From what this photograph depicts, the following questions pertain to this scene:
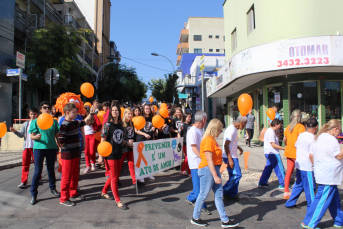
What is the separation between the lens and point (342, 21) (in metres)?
10.5

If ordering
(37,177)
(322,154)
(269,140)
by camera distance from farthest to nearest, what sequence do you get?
(269,140), (37,177), (322,154)

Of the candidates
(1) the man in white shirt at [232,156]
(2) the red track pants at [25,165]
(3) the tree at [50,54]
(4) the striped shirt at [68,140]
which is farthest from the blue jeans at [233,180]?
(3) the tree at [50,54]

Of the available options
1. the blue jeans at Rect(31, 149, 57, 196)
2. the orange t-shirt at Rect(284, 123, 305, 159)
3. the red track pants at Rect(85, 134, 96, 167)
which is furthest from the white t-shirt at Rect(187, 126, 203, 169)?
the red track pants at Rect(85, 134, 96, 167)

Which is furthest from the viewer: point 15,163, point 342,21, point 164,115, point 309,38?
point 342,21

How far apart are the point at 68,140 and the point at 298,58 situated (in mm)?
8509

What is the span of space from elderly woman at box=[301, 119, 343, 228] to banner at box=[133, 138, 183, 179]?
3.16m

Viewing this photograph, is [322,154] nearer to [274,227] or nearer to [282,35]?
[274,227]

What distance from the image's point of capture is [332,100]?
10914 mm

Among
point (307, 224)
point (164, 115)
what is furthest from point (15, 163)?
point (307, 224)

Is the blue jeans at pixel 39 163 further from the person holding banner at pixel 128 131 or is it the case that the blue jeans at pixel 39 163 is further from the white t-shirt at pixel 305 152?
the white t-shirt at pixel 305 152

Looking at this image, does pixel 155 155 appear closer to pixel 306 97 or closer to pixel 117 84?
pixel 306 97

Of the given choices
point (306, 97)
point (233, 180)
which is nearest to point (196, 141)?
point (233, 180)

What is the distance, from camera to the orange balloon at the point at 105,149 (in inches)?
170

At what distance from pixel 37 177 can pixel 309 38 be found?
31.7 ft
